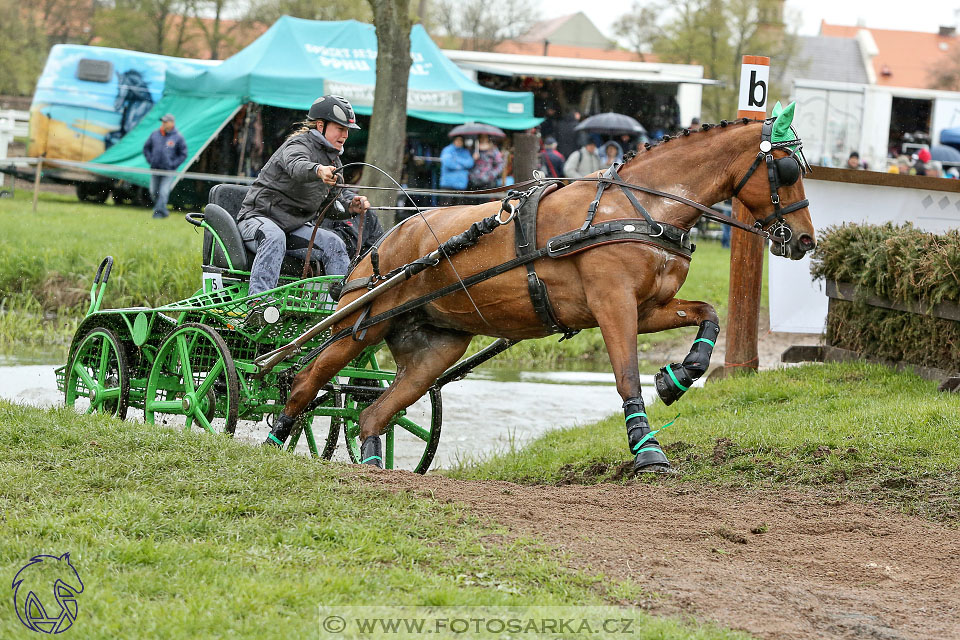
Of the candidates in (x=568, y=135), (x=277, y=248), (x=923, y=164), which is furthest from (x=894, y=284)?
(x=568, y=135)

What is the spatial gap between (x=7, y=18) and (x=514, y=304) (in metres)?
34.5

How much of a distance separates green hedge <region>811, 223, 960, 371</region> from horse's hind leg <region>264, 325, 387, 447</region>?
4.06m

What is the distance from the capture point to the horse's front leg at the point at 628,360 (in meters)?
6.09

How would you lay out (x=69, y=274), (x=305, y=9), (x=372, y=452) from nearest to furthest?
(x=372, y=452)
(x=69, y=274)
(x=305, y=9)

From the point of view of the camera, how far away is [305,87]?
19969mm

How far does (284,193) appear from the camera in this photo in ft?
25.4

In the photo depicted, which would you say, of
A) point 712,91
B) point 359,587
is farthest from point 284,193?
point 712,91

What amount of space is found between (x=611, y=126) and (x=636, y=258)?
15208 mm

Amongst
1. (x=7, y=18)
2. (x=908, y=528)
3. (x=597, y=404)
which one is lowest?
(x=597, y=404)

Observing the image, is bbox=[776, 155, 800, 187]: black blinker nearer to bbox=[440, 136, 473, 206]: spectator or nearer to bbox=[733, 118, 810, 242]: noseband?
bbox=[733, 118, 810, 242]: noseband

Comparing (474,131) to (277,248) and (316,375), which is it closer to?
(277,248)

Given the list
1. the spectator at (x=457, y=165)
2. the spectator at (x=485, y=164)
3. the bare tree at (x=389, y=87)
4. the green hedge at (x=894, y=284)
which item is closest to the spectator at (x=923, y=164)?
the spectator at (x=485, y=164)

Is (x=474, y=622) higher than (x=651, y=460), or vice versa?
(x=474, y=622)

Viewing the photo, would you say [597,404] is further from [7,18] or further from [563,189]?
[7,18]
